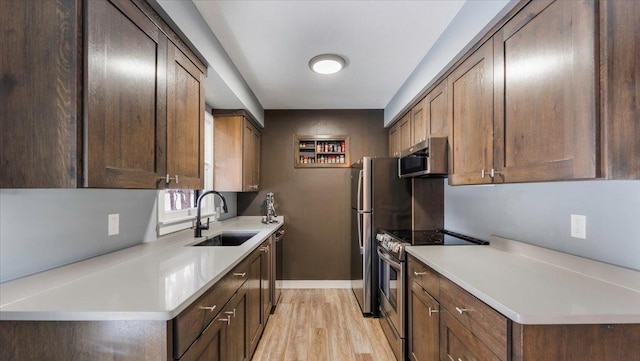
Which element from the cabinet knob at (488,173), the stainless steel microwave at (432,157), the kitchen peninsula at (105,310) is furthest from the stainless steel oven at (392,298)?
the kitchen peninsula at (105,310)

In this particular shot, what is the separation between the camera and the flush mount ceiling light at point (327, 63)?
249 cm

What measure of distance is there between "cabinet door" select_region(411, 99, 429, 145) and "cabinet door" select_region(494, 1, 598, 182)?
1109mm

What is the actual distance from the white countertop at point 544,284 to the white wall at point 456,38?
1.33 m

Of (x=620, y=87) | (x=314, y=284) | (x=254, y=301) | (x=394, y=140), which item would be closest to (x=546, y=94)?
(x=620, y=87)

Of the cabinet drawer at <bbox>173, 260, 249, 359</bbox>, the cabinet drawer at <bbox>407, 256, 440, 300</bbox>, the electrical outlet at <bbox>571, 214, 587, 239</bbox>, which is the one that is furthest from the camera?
the cabinet drawer at <bbox>407, 256, 440, 300</bbox>

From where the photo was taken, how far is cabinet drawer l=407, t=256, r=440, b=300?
168cm

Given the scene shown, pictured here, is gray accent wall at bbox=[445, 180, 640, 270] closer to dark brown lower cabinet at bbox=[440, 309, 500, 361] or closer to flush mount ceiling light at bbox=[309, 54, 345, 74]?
dark brown lower cabinet at bbox=[440, 309, 500, 361]

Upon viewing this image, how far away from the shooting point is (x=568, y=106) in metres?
1.17

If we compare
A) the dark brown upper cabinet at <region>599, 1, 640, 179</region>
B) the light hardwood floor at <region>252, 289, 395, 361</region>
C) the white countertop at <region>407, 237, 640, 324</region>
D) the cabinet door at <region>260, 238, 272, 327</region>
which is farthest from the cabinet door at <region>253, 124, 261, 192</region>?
the dark brown upper cabinet at <region>599, 1, 640, 179</region>

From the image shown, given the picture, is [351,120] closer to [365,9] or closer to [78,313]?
[365,9]

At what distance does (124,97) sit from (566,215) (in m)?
2.26

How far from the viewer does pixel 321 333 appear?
2.74 meters

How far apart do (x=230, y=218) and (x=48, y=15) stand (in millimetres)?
3026

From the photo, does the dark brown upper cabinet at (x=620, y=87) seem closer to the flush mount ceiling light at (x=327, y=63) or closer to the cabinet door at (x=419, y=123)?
the cabinet door at (x=419, y=123)
